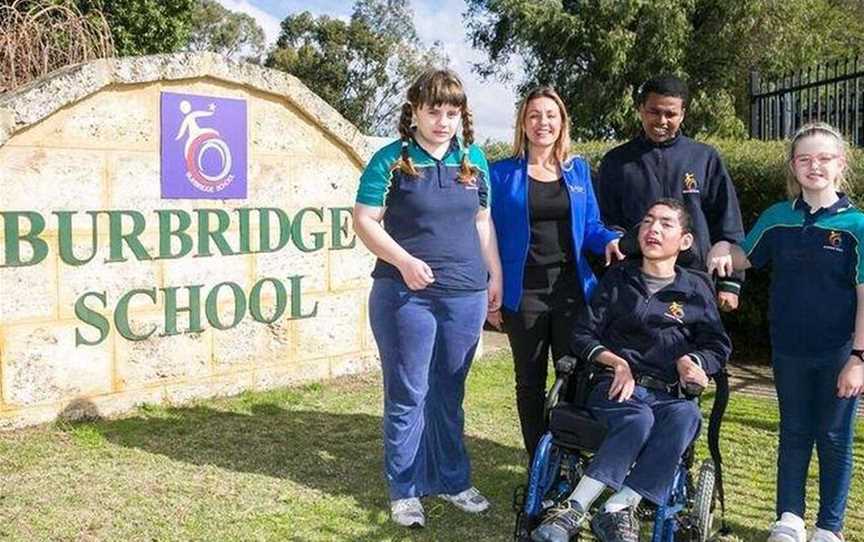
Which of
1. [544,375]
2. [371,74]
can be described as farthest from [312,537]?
[371,74]

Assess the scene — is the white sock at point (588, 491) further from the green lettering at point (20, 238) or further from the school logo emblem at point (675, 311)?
the green lettering at point (20, 238)

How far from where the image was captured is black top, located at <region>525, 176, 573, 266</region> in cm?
400

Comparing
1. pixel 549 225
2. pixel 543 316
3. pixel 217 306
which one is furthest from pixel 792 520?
pixel 217 306

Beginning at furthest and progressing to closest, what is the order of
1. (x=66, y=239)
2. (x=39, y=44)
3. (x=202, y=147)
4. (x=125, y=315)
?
(x=39, y=44), (x=202, y=147), (x=125, y=315), (x=66, y=239)

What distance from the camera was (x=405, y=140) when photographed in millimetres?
3850

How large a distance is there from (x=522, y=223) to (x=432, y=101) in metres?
0.65

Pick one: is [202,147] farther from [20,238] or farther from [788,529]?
[788,529]

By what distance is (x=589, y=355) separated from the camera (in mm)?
3609

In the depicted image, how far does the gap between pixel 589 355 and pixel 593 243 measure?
0.62 meters

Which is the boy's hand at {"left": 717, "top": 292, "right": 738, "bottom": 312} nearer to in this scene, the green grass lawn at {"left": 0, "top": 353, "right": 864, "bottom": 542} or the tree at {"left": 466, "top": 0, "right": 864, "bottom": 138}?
the green grass lawn at {"left": 0, "top": 353, "right": 864, "bottom": 542}

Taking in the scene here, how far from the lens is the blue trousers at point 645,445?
3.24 m

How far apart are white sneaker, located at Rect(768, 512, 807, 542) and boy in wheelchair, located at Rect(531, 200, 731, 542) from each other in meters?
0.65

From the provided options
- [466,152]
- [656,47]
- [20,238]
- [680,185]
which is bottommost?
[20,238]

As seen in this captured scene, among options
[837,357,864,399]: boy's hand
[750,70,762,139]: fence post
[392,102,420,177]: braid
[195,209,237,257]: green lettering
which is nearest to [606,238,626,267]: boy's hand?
[392,102,420,177]: braid
